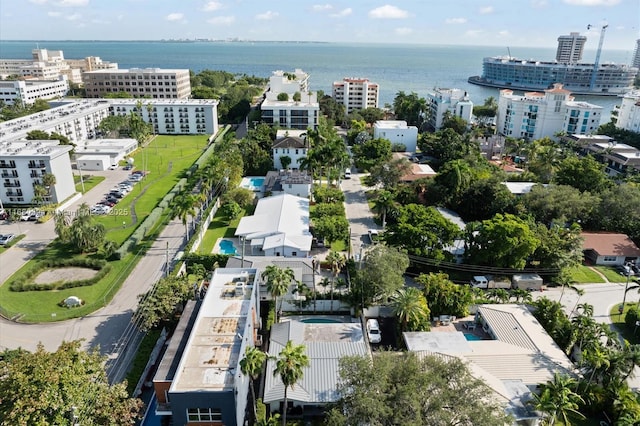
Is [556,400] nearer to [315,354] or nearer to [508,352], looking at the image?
[508,352]

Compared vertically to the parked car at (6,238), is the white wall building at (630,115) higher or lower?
higher

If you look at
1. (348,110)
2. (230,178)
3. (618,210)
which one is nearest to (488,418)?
(618,210)

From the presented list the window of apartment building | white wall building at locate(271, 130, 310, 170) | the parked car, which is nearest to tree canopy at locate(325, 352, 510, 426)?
the window of apartment building

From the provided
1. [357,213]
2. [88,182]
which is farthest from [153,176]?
[357,213]

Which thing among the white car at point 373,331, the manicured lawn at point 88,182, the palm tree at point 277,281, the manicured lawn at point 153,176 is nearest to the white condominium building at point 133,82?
the manicured lawn at point 153,176

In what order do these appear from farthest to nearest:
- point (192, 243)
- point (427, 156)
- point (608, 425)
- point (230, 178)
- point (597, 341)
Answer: point (427, 156)
point (230, 178)
point (192, 243)
point (597, 341)
point (608, 425)

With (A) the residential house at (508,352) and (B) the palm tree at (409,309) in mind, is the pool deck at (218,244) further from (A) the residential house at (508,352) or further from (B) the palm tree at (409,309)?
(A) the residential house at (508,352)

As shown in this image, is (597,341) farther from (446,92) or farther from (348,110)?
(348,110)
